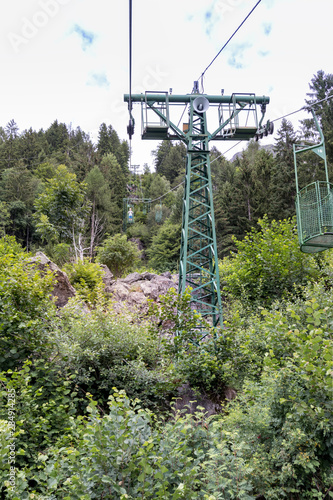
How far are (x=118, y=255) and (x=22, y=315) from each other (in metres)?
16.5

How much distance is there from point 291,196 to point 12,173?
26637 mm

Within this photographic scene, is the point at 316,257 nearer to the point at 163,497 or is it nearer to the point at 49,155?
the point at 163,497

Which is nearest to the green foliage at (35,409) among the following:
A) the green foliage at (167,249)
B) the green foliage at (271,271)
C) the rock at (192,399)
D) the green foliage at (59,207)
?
the rock at (192,399)

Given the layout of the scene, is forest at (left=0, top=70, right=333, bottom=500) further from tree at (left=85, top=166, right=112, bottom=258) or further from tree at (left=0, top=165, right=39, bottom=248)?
tree at (left=0, top=165, right=39, bottom=248)

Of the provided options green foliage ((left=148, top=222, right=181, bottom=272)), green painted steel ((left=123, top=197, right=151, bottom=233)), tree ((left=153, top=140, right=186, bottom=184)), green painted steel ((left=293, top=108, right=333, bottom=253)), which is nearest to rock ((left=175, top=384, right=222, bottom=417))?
green painted steel ((left=293, top=108, right=333, bottom=253))

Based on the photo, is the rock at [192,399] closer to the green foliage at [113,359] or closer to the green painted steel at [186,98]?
the green foliage at [113,359]

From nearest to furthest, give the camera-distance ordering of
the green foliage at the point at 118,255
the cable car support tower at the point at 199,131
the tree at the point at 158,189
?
the cable car support tower at the point at 199,131
the green foliage at the point at 118,255
the tree at the point at 158,189

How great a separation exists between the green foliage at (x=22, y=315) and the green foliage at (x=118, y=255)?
52.4 ft

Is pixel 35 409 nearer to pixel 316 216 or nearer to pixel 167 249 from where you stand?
pixel 316 216

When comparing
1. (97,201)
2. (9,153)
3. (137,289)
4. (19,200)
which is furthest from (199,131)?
(9,153)

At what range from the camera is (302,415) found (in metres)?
3.08

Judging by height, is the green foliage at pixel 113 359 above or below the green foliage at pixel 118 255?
below

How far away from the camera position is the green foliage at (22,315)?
4840 mm

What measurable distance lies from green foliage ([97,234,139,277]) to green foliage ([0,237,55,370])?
16.0 meters
